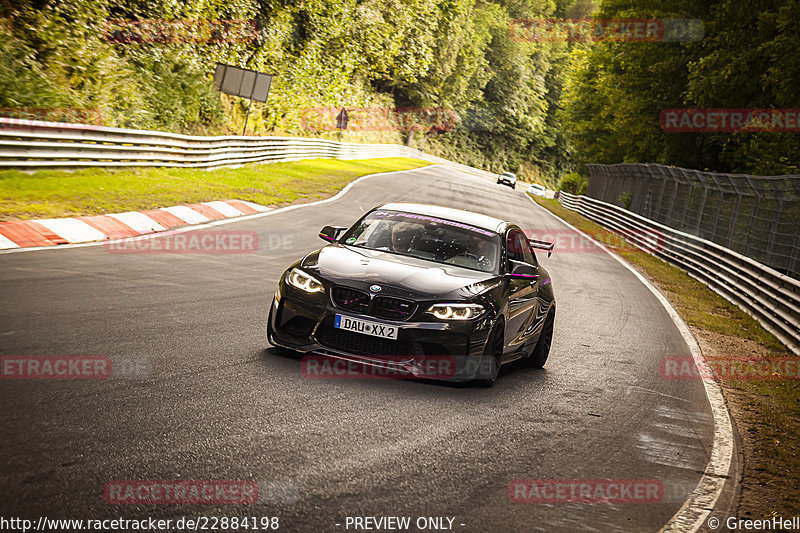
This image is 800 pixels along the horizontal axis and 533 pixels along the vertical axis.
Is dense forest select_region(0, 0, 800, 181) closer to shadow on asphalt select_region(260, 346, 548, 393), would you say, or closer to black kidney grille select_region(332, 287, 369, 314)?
shadow on asphalt select_region(260, 346, 548, 393)

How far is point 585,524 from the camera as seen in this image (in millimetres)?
4496

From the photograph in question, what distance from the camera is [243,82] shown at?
31.4 m

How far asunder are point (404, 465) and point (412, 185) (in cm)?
3488

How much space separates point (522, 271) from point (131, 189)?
11.9 metres

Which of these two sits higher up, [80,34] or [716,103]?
[716,103]

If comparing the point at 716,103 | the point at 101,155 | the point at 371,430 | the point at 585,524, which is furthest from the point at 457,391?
the point at 716,103

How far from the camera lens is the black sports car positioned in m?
6.55

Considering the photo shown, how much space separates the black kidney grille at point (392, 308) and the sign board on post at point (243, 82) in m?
26.0

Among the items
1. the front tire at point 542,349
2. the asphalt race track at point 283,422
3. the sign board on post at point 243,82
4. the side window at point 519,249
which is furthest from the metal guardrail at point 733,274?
the sign board on post at point 243,82

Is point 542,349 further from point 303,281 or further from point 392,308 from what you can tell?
point 303,281

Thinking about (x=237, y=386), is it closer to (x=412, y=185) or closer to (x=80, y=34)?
(x=80, y=34)

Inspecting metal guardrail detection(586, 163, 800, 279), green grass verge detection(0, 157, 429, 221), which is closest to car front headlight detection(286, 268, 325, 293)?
green grass verge detection(0, 157, 429, 221)

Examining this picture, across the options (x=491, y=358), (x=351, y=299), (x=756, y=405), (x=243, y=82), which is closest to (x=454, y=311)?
(x=491, y=358)

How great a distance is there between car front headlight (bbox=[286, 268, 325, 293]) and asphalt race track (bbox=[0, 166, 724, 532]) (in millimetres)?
660
